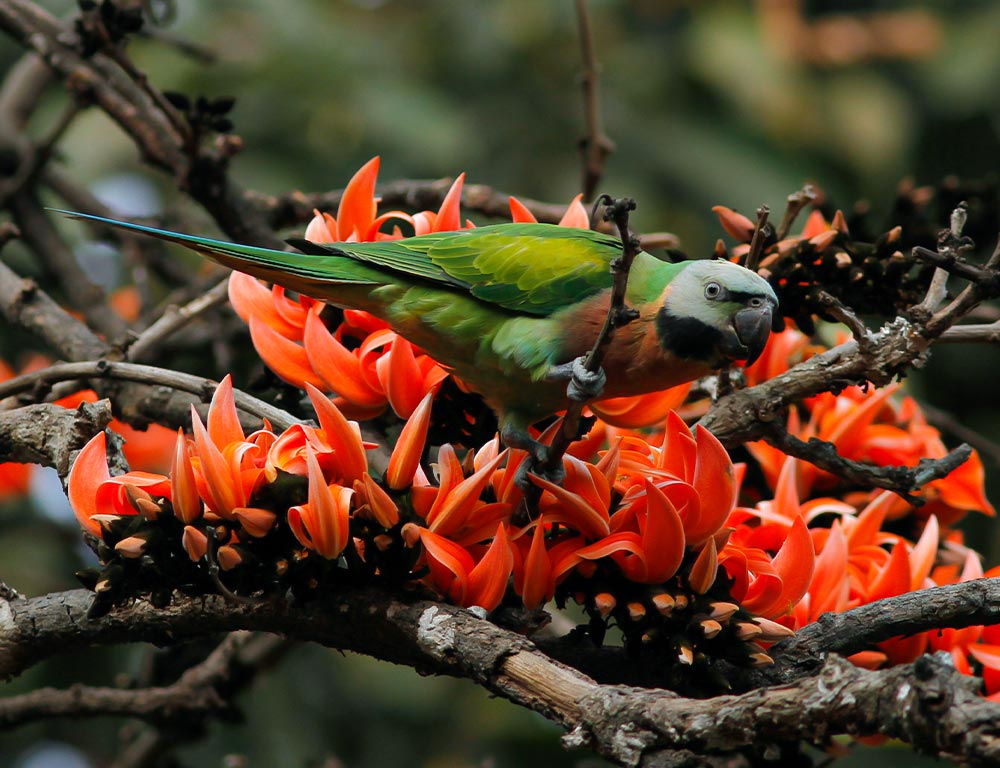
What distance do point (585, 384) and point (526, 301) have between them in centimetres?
51

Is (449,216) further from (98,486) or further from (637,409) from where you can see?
(98,486)

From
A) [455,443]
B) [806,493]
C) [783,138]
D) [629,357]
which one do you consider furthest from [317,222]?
[783,138]

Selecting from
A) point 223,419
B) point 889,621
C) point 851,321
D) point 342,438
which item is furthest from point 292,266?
point 889,621

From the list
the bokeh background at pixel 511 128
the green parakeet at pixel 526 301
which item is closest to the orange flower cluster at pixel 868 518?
the green parakeet at pixel 526 301

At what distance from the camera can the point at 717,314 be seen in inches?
92.7

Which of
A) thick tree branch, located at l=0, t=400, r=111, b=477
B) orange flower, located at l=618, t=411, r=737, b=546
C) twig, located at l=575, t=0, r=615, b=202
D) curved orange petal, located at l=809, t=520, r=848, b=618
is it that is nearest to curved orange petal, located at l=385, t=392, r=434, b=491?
orange flower, located at l=618, t=411, r=737, b=546

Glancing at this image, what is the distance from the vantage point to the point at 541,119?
28.8 ft

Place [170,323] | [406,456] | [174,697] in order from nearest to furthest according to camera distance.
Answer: [406,456] < [170,323] < [174,697]

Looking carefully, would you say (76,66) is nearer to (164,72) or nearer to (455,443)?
(455,443)

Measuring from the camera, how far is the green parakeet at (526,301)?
237cm

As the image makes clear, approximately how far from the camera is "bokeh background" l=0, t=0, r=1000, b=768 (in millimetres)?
5578

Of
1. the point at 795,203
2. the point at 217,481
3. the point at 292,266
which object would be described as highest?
the point at 795,203

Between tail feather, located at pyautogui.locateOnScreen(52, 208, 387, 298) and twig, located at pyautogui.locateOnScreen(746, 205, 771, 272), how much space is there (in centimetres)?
82

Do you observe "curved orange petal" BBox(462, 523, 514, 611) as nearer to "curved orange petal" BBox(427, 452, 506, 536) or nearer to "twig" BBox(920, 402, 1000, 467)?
"curved orange petal" BBox(427, 452, 506, 536)
